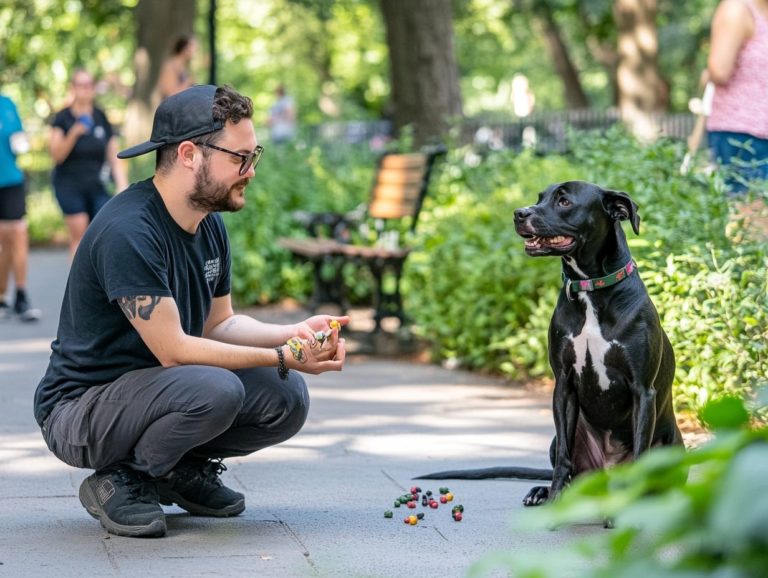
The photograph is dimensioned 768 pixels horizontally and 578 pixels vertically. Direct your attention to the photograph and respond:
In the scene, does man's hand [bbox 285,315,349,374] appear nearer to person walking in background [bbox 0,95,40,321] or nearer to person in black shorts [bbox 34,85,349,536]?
person in black shorts [bbox 34,85,349,536]

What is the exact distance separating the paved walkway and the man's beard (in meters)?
1.18

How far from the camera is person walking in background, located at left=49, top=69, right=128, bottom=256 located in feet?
39.1

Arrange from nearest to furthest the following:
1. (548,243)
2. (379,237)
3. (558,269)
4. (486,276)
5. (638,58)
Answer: (548,243) → (558,269) → (486,276) → (379,237) → (638,58)

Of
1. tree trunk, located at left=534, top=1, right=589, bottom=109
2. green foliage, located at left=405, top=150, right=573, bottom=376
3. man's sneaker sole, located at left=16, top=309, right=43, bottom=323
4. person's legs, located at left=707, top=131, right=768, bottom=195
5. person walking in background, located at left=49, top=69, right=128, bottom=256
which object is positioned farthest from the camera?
tree trunk, located at left=534, top=1, right=589, bottom=109

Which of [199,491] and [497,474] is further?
[497,474]

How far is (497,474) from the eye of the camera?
545 centimetres

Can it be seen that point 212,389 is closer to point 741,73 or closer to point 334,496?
point 334,496

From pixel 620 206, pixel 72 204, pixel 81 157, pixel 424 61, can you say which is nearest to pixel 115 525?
pixel 620 206

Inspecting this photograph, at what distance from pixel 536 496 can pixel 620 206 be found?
1189mm

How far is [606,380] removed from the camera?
479 cm

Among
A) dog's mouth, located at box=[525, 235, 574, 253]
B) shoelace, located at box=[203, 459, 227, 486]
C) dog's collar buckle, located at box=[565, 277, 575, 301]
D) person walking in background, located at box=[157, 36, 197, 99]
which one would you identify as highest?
person walking in background, located at box=[157, 36, 197, 99]

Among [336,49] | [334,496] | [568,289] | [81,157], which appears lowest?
[334,496]

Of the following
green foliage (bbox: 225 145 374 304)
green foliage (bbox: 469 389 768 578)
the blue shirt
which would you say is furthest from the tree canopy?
green foliage (bbox: 469 389 768 578)

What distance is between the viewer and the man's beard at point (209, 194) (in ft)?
14.9
